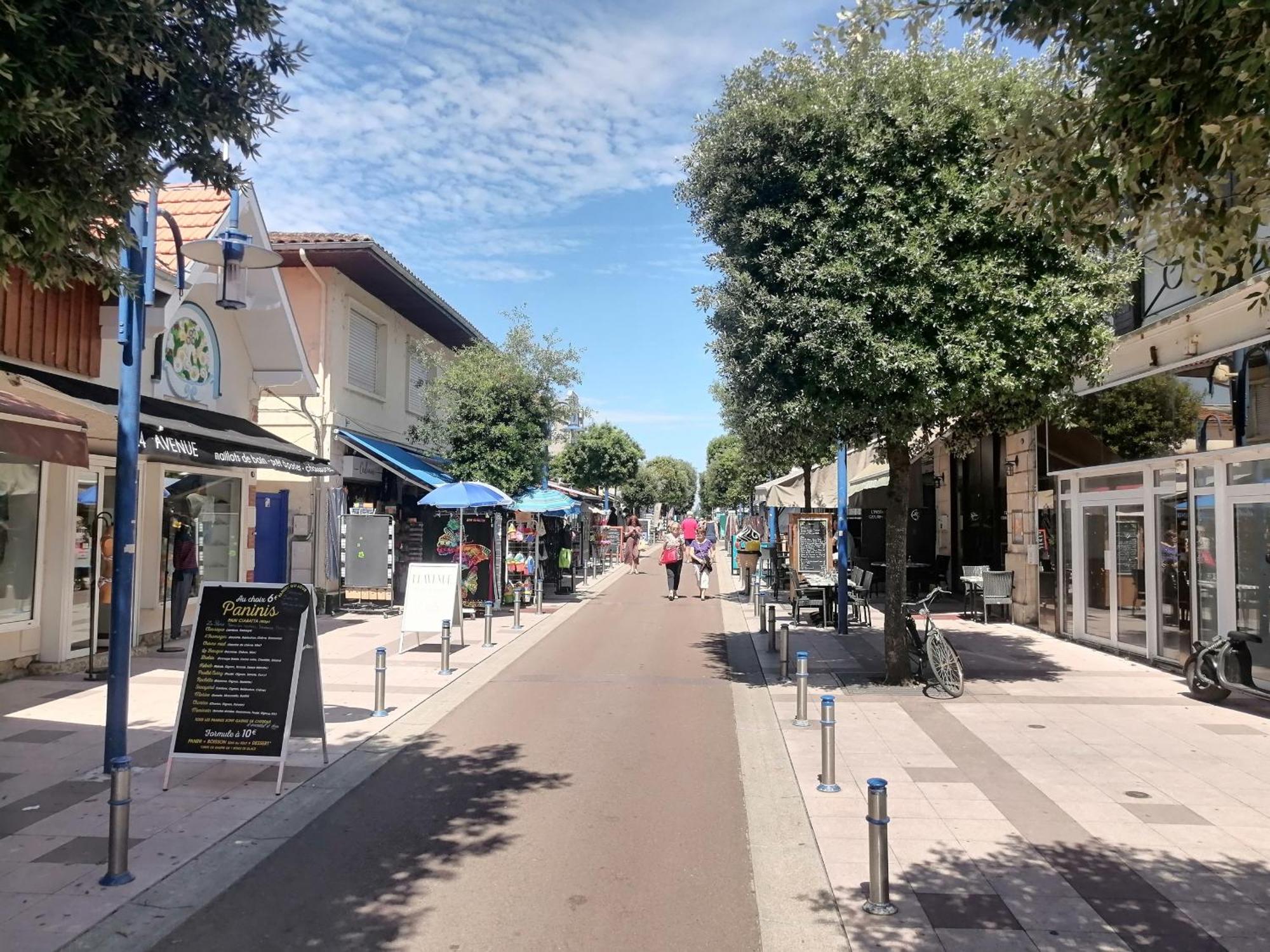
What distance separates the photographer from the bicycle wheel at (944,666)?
9.58m

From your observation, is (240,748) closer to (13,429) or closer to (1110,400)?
(13,429)

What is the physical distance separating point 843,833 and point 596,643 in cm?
881

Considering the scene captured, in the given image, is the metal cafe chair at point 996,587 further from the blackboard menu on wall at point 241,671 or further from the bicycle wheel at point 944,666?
the blackboard menu on wall at point 241,671

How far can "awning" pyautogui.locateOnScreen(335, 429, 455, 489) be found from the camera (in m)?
17.7

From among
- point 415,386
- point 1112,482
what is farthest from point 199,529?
point 1112,482

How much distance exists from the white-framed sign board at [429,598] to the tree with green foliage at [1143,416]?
29.4ft

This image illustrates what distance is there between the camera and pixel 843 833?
5574 mm

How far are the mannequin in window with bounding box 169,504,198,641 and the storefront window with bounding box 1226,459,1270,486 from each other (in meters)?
13.4

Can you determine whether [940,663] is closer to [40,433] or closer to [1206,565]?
[1206,565]

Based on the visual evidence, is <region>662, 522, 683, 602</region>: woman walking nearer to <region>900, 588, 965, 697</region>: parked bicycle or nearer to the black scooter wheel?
<region>900, 588, 965, 697</region>: parked bicycle

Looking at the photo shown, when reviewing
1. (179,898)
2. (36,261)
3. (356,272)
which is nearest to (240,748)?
(179,898)

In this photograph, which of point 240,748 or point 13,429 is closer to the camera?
point 240,748

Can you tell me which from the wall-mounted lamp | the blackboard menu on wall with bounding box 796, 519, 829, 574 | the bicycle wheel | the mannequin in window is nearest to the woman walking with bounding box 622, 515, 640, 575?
the blackboard menu on wall with bounding box 796, 519, 829, 574

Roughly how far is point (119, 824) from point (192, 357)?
32.2 ft
